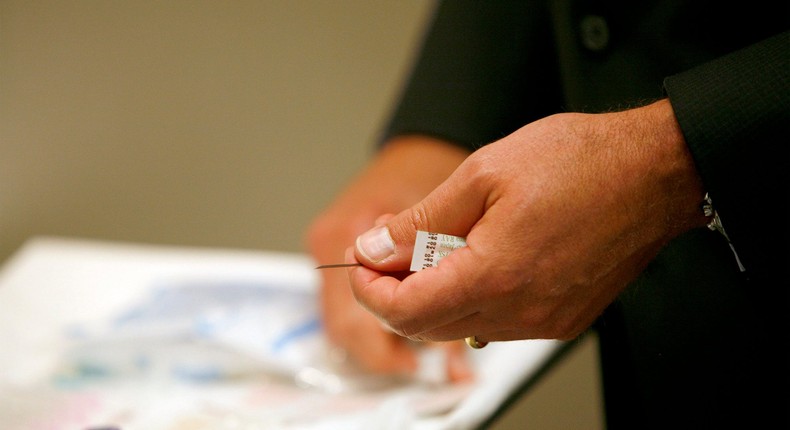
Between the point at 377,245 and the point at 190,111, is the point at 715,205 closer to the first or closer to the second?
the point at 377,245

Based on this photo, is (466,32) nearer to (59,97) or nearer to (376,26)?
(376,26)

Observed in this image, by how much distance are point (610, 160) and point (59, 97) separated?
2.75 feet

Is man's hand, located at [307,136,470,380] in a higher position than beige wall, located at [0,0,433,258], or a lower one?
lower

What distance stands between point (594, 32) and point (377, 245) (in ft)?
0.70

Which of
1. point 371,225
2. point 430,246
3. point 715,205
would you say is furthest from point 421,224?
point 371,225

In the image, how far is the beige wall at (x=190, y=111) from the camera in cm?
90

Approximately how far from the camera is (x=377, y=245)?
13.5 inches

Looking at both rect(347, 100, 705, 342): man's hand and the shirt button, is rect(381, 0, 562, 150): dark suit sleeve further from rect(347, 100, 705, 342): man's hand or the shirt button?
rect(347, 100, 705, 342): man's hand

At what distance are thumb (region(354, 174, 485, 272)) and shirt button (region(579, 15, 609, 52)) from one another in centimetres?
17

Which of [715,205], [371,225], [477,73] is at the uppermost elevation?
[477,73]

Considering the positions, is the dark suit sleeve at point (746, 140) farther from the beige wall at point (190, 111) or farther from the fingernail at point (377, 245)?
the beige wall at point (190, 111)

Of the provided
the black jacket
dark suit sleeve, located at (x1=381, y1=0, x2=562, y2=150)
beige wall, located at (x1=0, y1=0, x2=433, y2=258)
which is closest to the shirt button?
the black jacket

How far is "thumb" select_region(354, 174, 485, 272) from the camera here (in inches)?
12.9

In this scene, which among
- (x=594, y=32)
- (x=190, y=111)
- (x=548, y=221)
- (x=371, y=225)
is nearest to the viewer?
(x=548, y=221)
